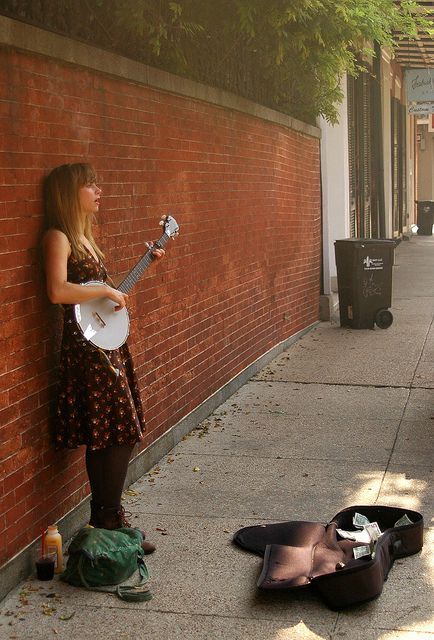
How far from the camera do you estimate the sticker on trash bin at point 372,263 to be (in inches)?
498

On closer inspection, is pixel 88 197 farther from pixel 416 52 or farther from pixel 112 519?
pixel 416 52

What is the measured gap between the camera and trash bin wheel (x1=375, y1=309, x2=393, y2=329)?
12.8 metres

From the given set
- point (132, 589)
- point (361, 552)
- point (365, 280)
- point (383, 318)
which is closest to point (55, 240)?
point (132, 589)

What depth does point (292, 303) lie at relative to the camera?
11883mm

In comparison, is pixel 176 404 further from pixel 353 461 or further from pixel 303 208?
pixel 303 208

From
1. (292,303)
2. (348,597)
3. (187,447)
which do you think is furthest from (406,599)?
(292,303)

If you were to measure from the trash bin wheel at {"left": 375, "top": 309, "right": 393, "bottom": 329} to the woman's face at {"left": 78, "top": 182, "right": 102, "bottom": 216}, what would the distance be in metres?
7.79

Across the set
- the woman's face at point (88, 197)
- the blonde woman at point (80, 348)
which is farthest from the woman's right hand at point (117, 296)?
the woman's face at point (88, 197)

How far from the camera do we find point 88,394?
5277 millimetres

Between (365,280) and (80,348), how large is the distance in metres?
7.77

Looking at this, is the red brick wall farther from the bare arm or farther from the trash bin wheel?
the trash bin wheel

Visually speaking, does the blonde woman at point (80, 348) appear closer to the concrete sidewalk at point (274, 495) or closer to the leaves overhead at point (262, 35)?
the concrete sidewalk at point (274, 495)

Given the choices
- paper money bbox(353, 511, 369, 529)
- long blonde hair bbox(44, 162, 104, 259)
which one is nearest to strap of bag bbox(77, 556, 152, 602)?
paper money bbox(353, 511, 369, 529)

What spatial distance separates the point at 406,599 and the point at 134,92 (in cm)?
347
